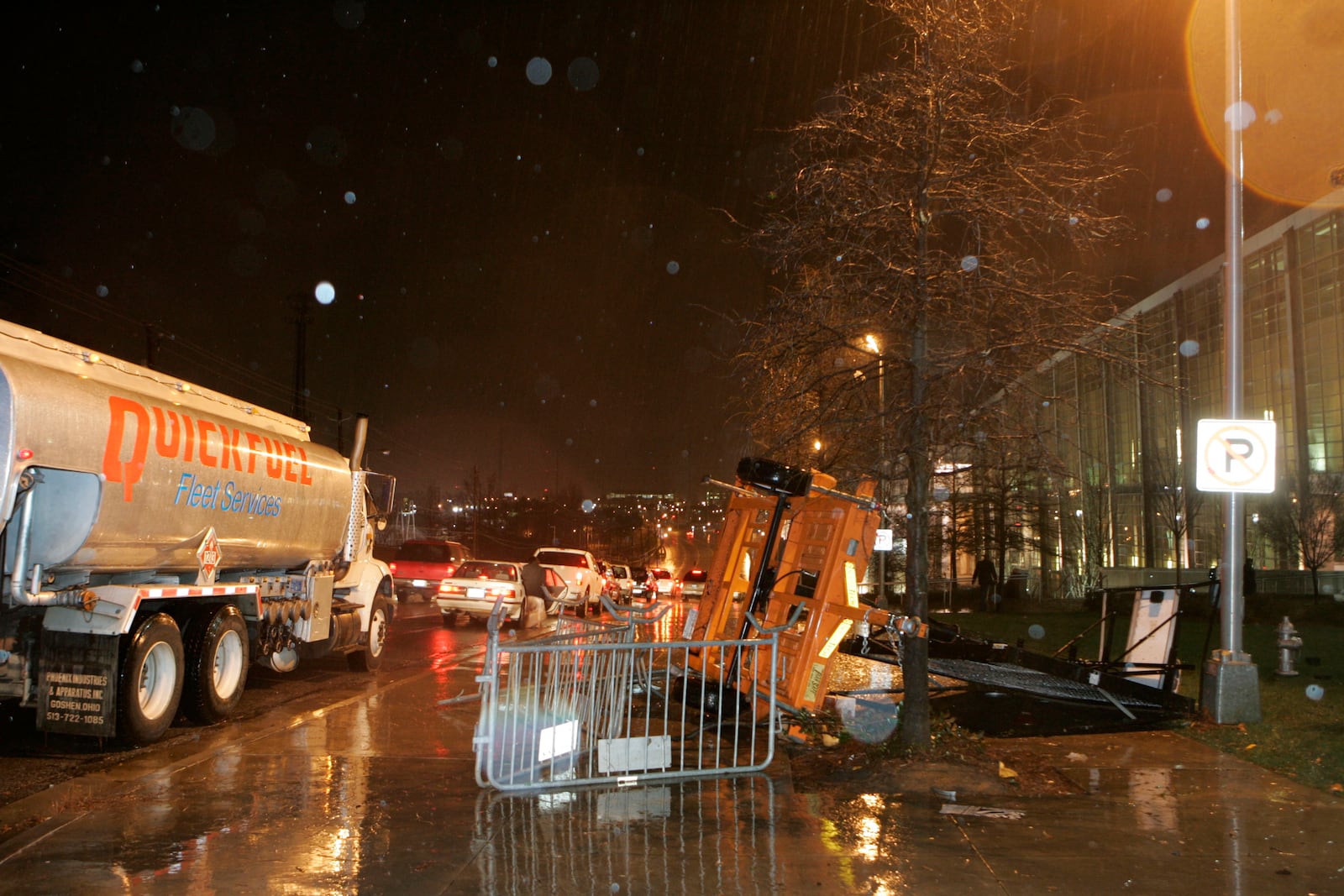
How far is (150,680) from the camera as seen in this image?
31.0 feet

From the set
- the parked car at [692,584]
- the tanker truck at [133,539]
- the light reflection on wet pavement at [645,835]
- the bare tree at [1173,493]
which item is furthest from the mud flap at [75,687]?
the parked car at [692,584]

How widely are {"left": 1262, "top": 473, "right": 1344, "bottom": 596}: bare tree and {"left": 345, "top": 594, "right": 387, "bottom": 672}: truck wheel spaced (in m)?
32.1

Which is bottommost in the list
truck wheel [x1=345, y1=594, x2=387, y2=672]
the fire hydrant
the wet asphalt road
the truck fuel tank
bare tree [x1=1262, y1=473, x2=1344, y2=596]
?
the wet asphalt road

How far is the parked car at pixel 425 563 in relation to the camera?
1147 inches

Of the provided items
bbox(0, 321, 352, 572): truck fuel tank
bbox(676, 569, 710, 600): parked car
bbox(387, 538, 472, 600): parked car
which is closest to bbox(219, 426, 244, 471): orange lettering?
bbox(0, 321, 352, 572): truck fuel tank

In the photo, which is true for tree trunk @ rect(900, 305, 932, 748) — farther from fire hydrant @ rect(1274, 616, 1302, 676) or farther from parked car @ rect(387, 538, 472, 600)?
parked car @ rect(387, 538, 472, 600)

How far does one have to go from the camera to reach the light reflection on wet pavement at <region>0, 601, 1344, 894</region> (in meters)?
5.43

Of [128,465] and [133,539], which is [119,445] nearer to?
[128,465]

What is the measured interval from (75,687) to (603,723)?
14.5 feet

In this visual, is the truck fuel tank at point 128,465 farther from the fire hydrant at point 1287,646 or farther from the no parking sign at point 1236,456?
the fire hydrant at point 1287,646

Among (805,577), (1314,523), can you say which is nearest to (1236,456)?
(805,577)

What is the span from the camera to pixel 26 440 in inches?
297

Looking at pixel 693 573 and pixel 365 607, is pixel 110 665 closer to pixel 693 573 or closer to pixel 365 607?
pixel 365 607

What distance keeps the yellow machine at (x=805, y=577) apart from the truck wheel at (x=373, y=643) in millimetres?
5806
